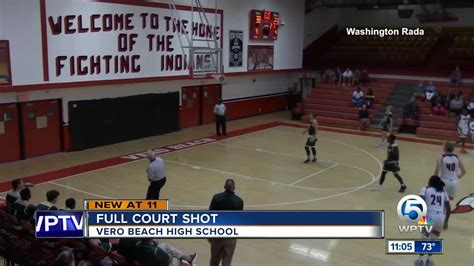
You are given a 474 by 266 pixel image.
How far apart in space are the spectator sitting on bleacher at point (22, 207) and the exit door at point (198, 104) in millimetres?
14079

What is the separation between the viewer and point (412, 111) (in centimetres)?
2225

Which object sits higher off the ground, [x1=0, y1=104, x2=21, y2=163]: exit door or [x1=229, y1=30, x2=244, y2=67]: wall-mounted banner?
[x1=229, y1=30, x2=244, y2=67]: wall-mounted banner

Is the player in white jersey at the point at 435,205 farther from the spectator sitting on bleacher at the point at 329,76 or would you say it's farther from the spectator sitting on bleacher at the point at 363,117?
the spectator sitting on bleacher at the point at 329,76

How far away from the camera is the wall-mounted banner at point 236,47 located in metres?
23.5

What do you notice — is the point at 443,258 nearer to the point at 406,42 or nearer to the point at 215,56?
the point at 215,56

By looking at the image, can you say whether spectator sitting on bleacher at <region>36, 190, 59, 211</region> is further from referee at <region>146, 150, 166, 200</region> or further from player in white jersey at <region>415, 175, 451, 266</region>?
player in white jersey at <region>415, 175, 451, 266</region>

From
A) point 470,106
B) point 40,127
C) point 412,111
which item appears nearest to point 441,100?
point 470,106

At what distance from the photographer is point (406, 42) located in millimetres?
32500

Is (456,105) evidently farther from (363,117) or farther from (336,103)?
(336,103)

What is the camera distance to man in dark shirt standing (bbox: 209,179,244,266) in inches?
273

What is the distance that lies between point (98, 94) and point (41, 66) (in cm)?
276

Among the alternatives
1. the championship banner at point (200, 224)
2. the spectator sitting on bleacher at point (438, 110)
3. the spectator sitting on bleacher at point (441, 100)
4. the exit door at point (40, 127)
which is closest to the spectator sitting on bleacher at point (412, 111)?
the spectator sitting on bleacher at point (438, 110)

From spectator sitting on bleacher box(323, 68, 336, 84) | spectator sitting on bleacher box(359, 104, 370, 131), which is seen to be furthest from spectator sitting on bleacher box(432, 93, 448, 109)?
spectator sitting on bleacher box(323, 68, 336, 84)

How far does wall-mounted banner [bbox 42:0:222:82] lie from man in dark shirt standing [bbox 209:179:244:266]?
11.0 metres
